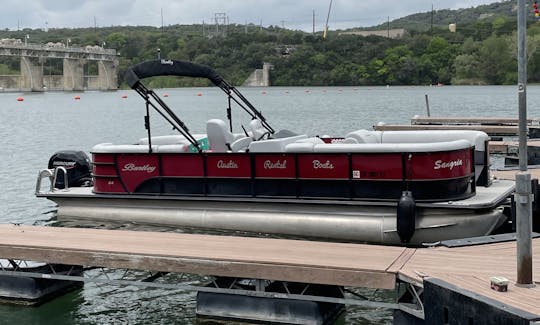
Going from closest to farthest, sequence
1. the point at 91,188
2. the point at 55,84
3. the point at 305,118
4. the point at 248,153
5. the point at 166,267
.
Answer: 1. the point at 166,267
2. the point at 248,153
3. the point at 91,188
4. the point at 305,118
5. the point at 55,84

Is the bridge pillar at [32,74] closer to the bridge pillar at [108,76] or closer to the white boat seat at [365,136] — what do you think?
the bridge pillar at [108,76]

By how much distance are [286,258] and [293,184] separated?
5305 millimetres

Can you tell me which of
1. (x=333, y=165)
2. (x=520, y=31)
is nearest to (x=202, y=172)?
(x=333, y=165)

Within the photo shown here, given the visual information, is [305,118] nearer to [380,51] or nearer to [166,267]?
[166,267]

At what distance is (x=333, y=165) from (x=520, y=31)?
750 cm

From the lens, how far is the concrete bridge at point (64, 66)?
152 m

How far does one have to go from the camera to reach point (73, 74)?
171125mm

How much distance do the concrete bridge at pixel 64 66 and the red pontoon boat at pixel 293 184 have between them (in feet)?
462

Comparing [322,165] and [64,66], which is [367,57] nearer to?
[64,66]

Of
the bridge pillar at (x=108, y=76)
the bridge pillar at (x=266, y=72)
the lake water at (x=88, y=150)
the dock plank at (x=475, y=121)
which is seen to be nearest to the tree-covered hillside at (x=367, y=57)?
the bridge pillar at (x=266, y=72)

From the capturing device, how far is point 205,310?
10125mm

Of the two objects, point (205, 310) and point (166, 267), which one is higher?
point (166, 267)

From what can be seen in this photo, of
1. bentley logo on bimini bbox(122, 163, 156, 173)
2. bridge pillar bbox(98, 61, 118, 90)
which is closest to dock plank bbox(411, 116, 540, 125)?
bentley logo on bimini bbox(122, 163, 156, 173)

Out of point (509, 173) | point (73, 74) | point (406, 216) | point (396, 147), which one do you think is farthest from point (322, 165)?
A: point (73, 74)
